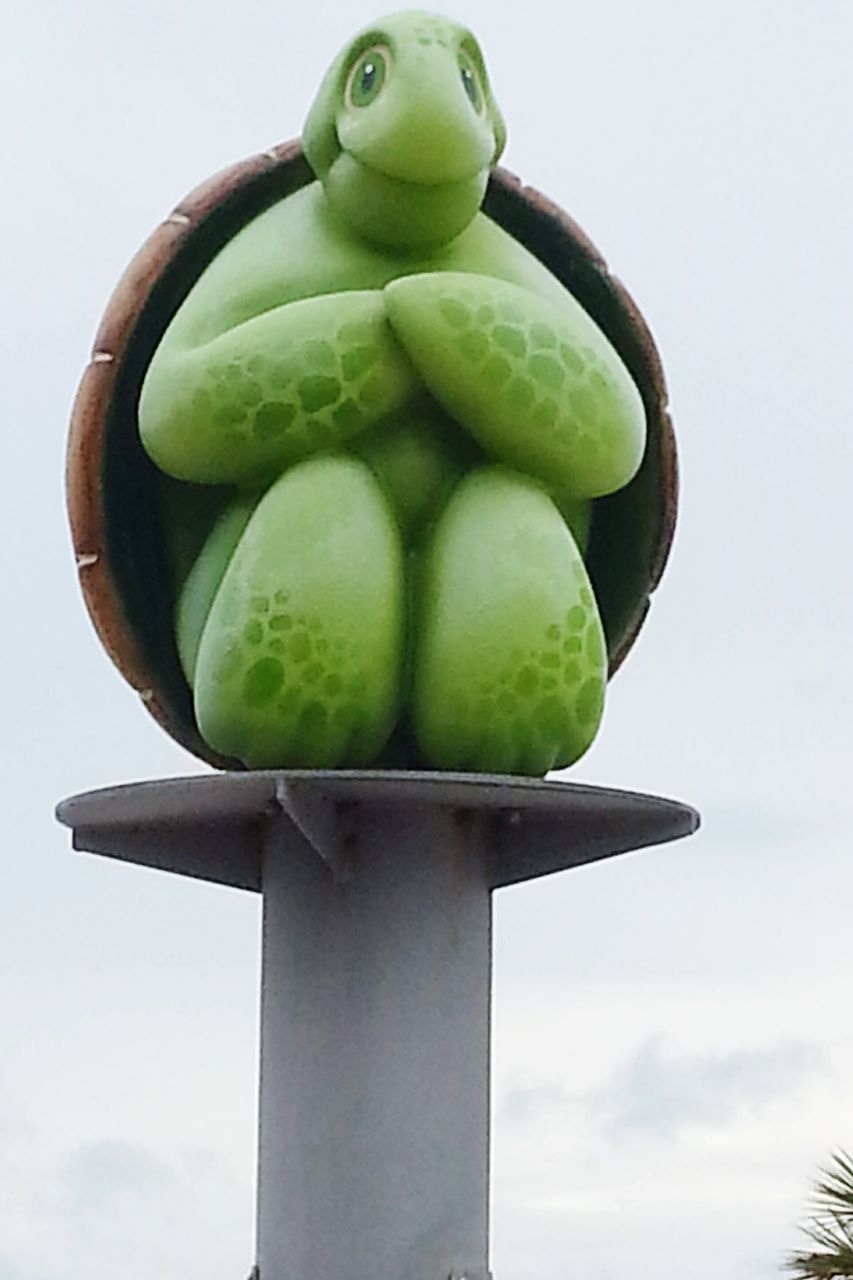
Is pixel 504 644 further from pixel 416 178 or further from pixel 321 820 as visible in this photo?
pixel 416 178

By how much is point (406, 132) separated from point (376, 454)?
2.87 feet

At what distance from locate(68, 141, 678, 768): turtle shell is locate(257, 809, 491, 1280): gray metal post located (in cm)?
62

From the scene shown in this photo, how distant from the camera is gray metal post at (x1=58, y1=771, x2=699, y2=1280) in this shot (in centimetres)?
624

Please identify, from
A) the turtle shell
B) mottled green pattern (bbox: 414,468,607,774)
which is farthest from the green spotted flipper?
the turtle shell

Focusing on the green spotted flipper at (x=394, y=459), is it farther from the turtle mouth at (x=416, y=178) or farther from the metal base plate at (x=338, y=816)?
the metal base plate at (x=338, y=816)

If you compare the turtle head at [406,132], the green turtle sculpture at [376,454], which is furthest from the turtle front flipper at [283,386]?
the turtle head at [406,132]

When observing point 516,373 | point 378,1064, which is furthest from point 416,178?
point 378,1064

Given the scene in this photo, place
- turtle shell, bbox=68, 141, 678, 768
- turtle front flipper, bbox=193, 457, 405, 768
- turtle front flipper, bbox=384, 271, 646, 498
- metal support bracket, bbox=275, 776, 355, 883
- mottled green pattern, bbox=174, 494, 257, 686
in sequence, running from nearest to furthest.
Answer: metal support bracket, bbox=275, 776, 355, 883, turtle front flipper, bbox=193, 457, 405, 768, turtle front flipper, bbox=384, 271, 646, 498, mottled green pattern, bbox=174, 494, 257, 686, turtle shell, bbox=68, 141, 678, 768

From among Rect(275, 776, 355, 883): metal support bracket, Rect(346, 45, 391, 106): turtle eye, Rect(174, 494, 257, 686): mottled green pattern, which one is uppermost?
Rect(346, 45, 391, 106): turtle eye

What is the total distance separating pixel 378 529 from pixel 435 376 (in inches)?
17.4

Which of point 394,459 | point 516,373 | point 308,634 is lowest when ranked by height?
point 308,634

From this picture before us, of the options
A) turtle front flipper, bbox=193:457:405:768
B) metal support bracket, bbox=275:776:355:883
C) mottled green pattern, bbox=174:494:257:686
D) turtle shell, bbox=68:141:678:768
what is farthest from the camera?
turtle shell, bbox=68:141:678:768

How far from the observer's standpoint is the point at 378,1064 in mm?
6305

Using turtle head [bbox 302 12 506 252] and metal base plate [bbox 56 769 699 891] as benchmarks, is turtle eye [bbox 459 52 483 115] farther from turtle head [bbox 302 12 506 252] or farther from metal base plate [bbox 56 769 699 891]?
metal base plate [bbox 56 769 699 891]
